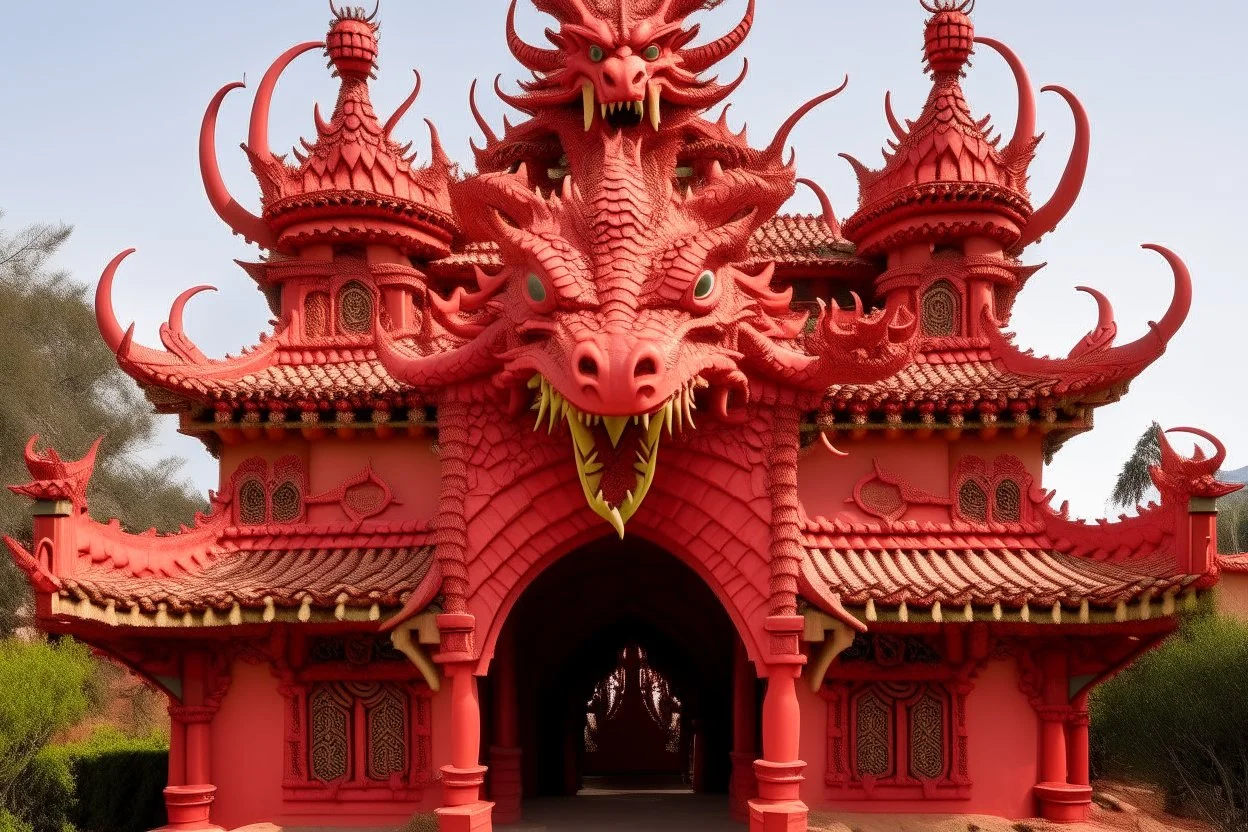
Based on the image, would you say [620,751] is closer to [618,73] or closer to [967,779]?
[967,779]

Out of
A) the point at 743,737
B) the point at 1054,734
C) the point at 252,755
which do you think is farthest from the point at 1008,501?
the point at 252,755

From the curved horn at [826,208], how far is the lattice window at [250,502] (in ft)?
23.8

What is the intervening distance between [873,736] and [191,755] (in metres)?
6.40

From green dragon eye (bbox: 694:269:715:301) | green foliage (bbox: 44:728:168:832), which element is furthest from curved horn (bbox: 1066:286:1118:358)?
green foliage (bbox: 44:728:168:832)

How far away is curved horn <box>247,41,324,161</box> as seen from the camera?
13.8 metres

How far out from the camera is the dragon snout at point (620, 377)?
8.94 metres

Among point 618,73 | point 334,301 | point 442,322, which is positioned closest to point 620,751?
point 334,301

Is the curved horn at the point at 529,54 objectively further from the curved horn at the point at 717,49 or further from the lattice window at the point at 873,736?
the lattice window at the point at 873,736

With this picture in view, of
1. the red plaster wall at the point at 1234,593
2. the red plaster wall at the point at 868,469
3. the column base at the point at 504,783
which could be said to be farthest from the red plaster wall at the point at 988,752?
the red plaster wall at the point at 1234,593

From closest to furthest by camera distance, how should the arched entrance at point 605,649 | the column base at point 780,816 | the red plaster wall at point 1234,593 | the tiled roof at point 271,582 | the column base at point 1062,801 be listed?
the column base at point 780,816 < the tiled roof at point 271,582 < the column base at point 1062,801 < the arched entrance at point 605,649 < the red plaster wall at point 1234,593

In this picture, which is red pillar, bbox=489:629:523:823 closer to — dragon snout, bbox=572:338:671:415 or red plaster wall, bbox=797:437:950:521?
red plaster wall, bbox=797:437:950:521

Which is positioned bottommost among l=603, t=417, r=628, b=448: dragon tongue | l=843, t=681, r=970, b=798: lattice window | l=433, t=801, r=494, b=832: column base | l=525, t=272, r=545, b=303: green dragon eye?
l=433, t=801, r=494, b=832: column base

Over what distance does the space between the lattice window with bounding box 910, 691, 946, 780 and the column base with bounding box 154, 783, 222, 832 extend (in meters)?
6.55

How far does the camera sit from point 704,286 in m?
9.88
